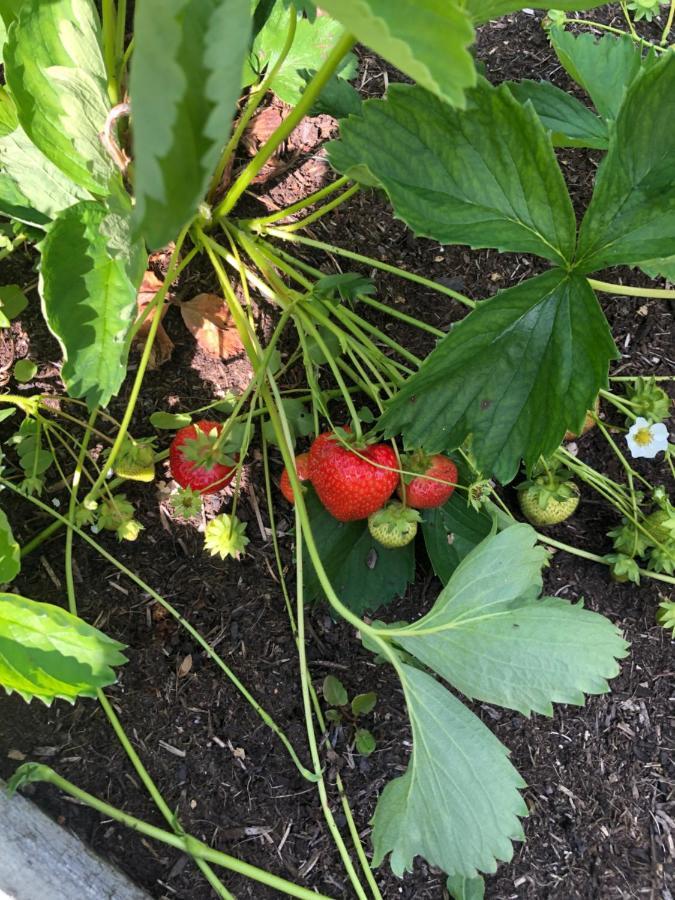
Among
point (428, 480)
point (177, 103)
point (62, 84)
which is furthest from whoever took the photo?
point (428, 480)

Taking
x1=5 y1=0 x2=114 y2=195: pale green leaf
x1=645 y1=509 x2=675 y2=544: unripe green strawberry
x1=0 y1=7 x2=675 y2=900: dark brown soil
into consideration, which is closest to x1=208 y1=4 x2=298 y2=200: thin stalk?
x1=0 y1=7 x2=675 y2=900: dark brown soil

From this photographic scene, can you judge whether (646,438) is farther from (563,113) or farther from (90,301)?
(90,301)

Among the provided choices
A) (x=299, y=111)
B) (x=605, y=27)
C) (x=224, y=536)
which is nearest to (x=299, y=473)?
(x=224, y=536)

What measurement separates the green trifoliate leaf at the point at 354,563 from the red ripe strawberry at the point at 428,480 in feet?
0.42

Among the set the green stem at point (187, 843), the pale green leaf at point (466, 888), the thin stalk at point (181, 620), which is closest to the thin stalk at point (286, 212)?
the thin stalk at point (181, 620)

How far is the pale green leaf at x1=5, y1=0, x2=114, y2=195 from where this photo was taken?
763 mm

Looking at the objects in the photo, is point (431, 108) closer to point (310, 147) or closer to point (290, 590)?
point (310, 147)

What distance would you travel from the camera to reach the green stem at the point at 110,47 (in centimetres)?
90

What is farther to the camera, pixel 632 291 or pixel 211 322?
pixel 211 322

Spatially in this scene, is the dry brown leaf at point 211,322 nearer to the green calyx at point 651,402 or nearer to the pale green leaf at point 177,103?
the green calyx at point 651,402

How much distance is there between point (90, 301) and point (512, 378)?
465 mm

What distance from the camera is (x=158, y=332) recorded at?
1.16m

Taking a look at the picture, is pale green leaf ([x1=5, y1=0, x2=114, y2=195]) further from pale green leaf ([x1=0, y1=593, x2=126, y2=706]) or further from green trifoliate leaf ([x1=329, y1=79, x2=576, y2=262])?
pale green leaf ([x1=0, y1=593, x2=126, y2=706])

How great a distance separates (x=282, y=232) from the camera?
1125 millimetres
